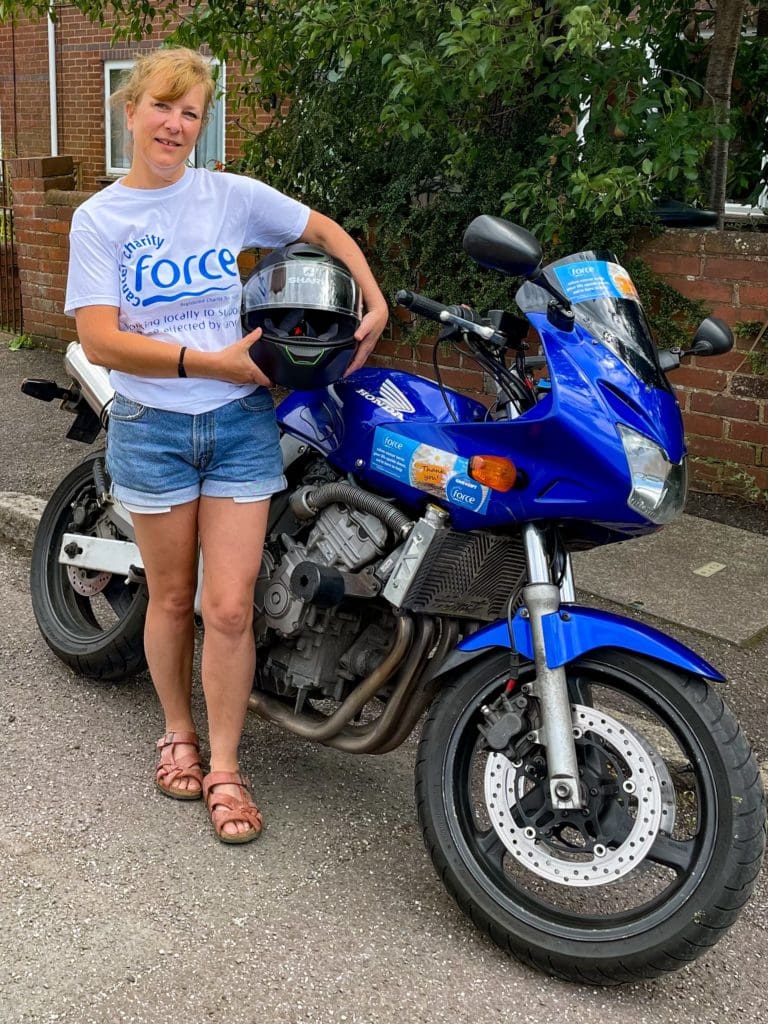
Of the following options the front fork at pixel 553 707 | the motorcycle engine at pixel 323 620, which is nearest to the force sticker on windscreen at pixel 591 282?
the front fork at pixel 553 707

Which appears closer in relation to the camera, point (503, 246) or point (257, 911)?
point (503, 246)

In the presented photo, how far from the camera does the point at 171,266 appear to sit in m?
2.96

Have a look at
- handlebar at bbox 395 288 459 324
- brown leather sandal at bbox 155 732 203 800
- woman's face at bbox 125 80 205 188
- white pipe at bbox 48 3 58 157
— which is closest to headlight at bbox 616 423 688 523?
handlebar at bbox 395 288 459 324

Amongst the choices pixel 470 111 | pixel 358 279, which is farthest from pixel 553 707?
pixel 470 111

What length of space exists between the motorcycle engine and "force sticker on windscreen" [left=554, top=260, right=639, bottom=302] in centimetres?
77

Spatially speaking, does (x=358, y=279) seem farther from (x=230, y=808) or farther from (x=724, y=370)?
(x=724, y=370)

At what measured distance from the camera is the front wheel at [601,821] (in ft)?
8.26

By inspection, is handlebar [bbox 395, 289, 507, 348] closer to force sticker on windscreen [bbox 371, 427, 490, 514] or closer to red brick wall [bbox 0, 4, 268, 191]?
force sticker on windscreen [bbox 371, 427, 490, 514]

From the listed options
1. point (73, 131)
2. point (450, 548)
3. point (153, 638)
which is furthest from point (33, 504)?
point (73, 131)

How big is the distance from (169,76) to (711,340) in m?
1.44

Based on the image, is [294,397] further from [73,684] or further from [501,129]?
[501,129]

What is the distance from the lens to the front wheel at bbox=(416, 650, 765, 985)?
2518mm

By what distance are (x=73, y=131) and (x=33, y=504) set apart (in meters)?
11.3

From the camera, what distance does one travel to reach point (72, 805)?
10.9 feet
